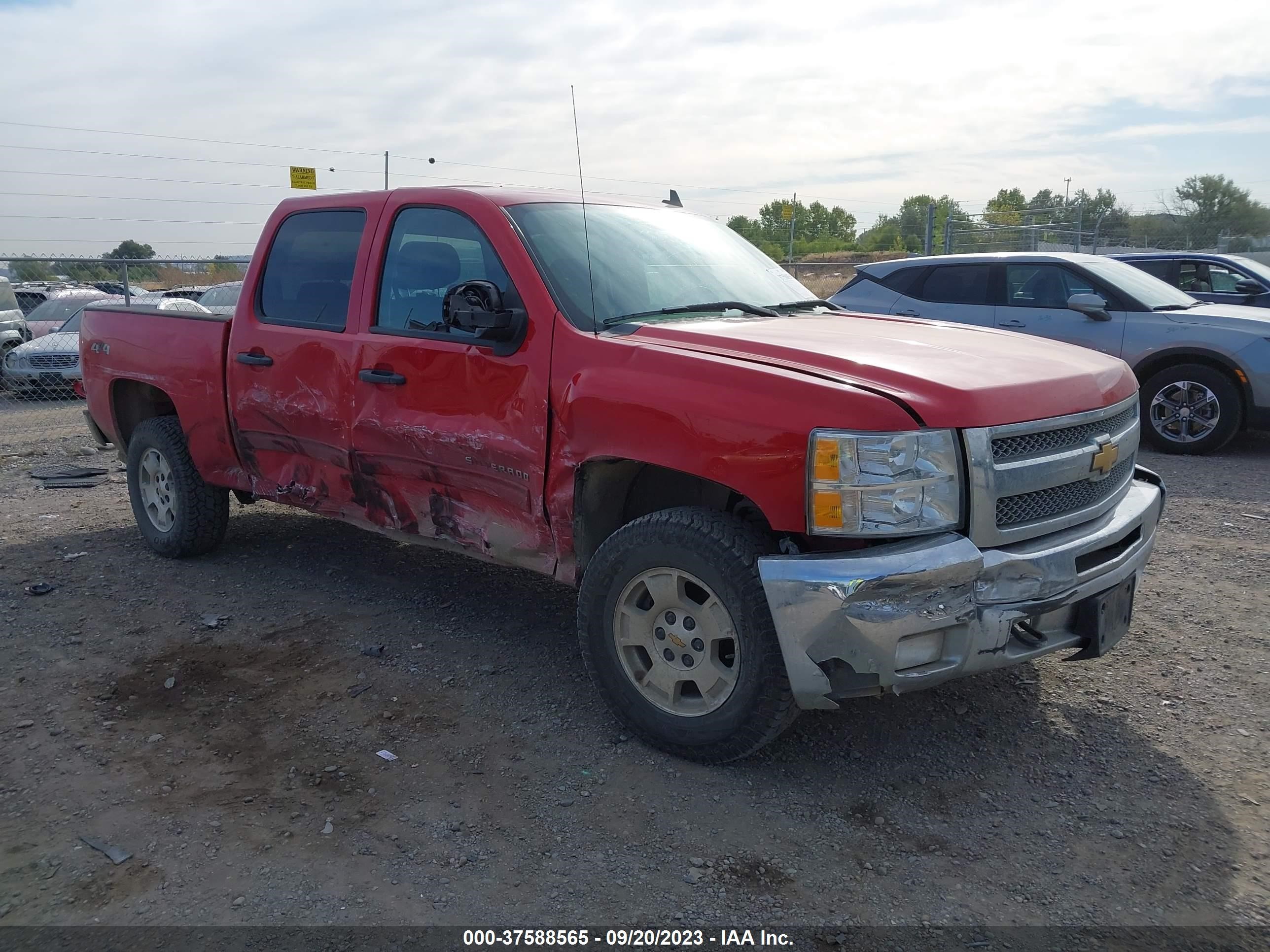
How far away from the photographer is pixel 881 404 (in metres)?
3.01

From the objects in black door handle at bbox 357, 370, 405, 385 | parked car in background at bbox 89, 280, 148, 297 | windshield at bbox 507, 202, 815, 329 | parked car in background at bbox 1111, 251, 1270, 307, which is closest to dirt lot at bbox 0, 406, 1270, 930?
black door handle at bbox 357, 370, 405, 385

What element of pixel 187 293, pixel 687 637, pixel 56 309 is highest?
pixel 187 293

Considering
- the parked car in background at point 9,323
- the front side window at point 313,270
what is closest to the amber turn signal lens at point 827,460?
the front side window at point 313,270

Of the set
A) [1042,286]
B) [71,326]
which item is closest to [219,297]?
[71,326]

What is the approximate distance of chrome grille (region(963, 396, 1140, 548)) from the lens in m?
3.06

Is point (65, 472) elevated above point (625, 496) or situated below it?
below

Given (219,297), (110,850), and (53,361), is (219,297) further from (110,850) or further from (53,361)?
(110,850)

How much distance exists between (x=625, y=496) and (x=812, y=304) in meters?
1.43

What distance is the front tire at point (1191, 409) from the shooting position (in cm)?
853

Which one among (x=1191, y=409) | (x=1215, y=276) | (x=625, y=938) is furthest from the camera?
(x=1215, y=276)

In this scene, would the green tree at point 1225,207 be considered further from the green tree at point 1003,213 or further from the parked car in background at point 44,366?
the parked car in background at point 44,366

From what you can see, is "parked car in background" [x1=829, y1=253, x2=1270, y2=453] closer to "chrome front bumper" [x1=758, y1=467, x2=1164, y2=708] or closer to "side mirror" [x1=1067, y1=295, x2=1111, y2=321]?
"side mirror" [x1=1067, y1=295, x2=1111, y2=321]

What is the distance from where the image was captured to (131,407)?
6.23 m

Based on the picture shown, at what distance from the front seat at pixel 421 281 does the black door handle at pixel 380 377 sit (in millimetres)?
211
